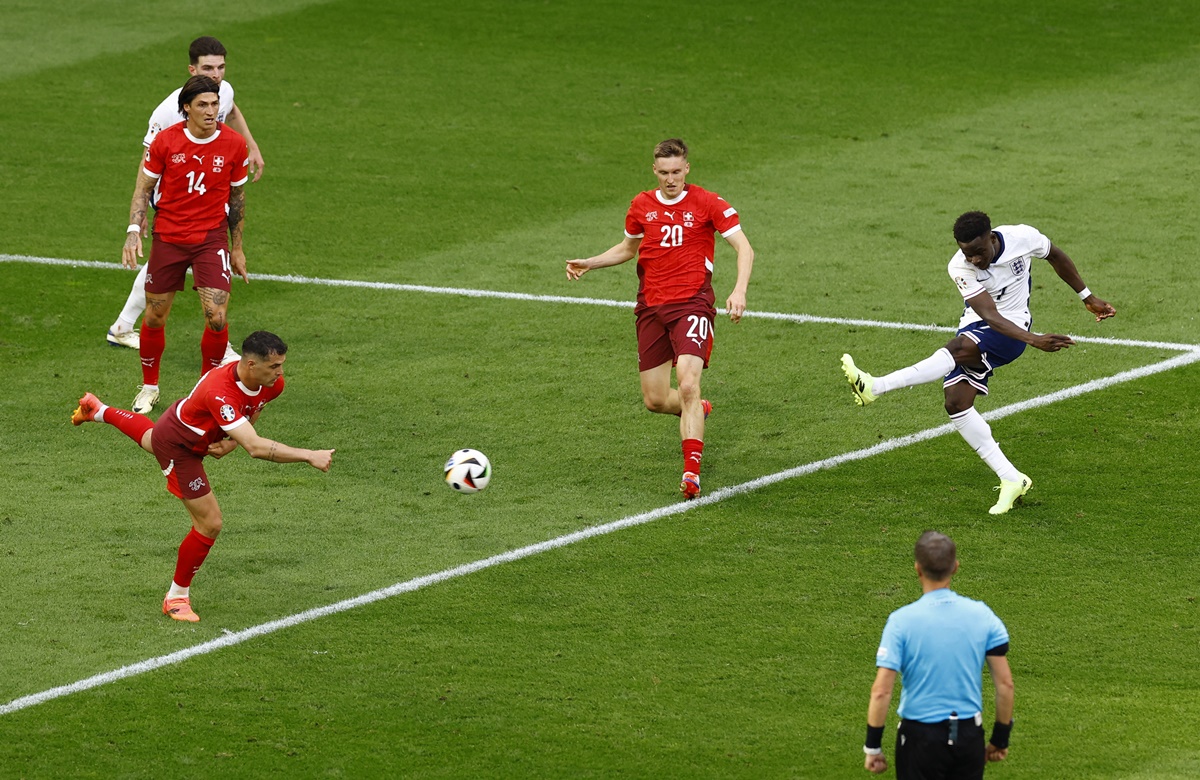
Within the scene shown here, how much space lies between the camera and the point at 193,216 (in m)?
13.1

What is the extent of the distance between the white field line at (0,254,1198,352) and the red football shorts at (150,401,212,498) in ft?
21.3

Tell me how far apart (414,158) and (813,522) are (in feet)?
33.9

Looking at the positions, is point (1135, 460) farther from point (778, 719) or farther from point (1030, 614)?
point (778, 719)

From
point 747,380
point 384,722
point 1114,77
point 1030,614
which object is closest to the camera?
point 384,722

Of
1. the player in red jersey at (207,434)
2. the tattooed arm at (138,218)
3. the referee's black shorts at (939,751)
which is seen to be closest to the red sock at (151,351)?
the tattooed arm at (138,218)

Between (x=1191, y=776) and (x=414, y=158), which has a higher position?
(x=414, y=158)

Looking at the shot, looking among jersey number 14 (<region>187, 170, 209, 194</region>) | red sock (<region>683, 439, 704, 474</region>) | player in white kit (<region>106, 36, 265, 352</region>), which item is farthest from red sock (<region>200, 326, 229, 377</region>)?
red sock (<region>683, 439, 704, 474</region>)

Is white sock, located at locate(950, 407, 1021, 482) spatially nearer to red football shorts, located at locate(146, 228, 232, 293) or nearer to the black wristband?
the black wristband

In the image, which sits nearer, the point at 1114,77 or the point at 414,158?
the point at 414,158

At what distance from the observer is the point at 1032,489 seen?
472 inches

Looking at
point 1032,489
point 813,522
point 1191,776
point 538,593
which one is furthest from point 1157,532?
point 538,593

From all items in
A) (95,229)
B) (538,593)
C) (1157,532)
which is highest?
(95,229)

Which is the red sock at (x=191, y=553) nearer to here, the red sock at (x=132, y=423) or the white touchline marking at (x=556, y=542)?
the white touchline marking at (x=556, y=542)

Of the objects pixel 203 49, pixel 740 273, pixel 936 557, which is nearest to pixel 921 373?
pixel 740 273
